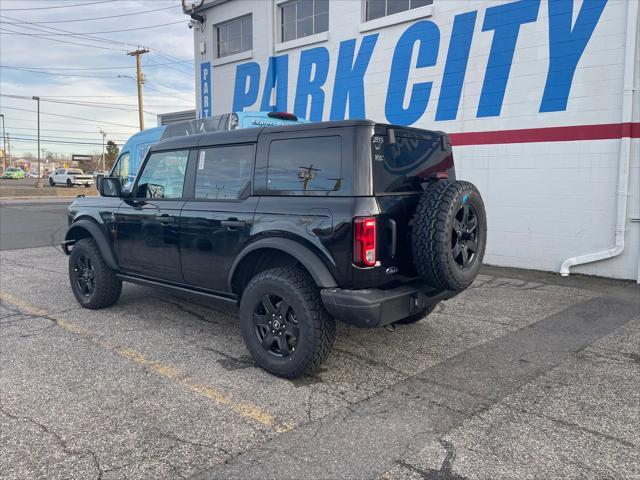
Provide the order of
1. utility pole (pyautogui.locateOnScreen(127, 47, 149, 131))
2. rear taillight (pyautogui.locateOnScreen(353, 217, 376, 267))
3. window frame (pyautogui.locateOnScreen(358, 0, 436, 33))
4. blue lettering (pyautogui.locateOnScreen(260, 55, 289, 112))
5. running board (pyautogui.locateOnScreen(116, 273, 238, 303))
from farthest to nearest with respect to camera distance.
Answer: utility pole (pyautogui.locateOnScreen(127, 47, 149, 131)) < blue lettering (pyautogui.locateOnScreen(260, 55, 289, 112)) < window frame (pyautogui.locateOnScreen(358, 0, 436, 33)) < running board (pyautogui.locateOnScreen(116, 273, 238, 303)) < rear taillight (pyautogui.locateOnScreen(353, 217, 376, 267))

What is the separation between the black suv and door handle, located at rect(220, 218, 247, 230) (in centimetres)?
2

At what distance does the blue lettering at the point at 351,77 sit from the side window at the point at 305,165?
686 centimetres

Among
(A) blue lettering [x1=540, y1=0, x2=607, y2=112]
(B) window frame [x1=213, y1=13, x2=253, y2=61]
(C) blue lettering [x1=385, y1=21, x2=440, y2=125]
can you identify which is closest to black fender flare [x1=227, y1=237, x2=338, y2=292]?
(A) blue lettering [x1=540, y1=0, x2=607, y2=112]

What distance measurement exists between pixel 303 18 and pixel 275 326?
1000cm

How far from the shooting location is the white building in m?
7.29

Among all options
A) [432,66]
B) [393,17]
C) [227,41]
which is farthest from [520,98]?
[227,41]

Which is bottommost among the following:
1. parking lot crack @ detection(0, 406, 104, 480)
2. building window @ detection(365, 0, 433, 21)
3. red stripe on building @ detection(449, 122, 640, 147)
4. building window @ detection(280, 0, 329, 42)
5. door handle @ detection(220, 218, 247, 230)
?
parking lot crack @ detection(0, 406, 104, 480)

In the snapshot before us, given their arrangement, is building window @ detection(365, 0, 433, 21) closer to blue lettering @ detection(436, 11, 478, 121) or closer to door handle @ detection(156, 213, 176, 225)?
blue lettering @ detection(436, 11, 478, 121)

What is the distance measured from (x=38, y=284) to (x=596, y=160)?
832cm

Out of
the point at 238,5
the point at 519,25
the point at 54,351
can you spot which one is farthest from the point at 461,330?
the point at 238,5

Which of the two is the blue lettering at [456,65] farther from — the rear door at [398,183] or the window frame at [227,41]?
the window frame at [227,41]

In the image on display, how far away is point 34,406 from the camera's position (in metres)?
3.34

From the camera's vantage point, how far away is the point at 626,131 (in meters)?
7.13

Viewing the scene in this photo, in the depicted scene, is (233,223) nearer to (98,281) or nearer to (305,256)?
(305,256)
